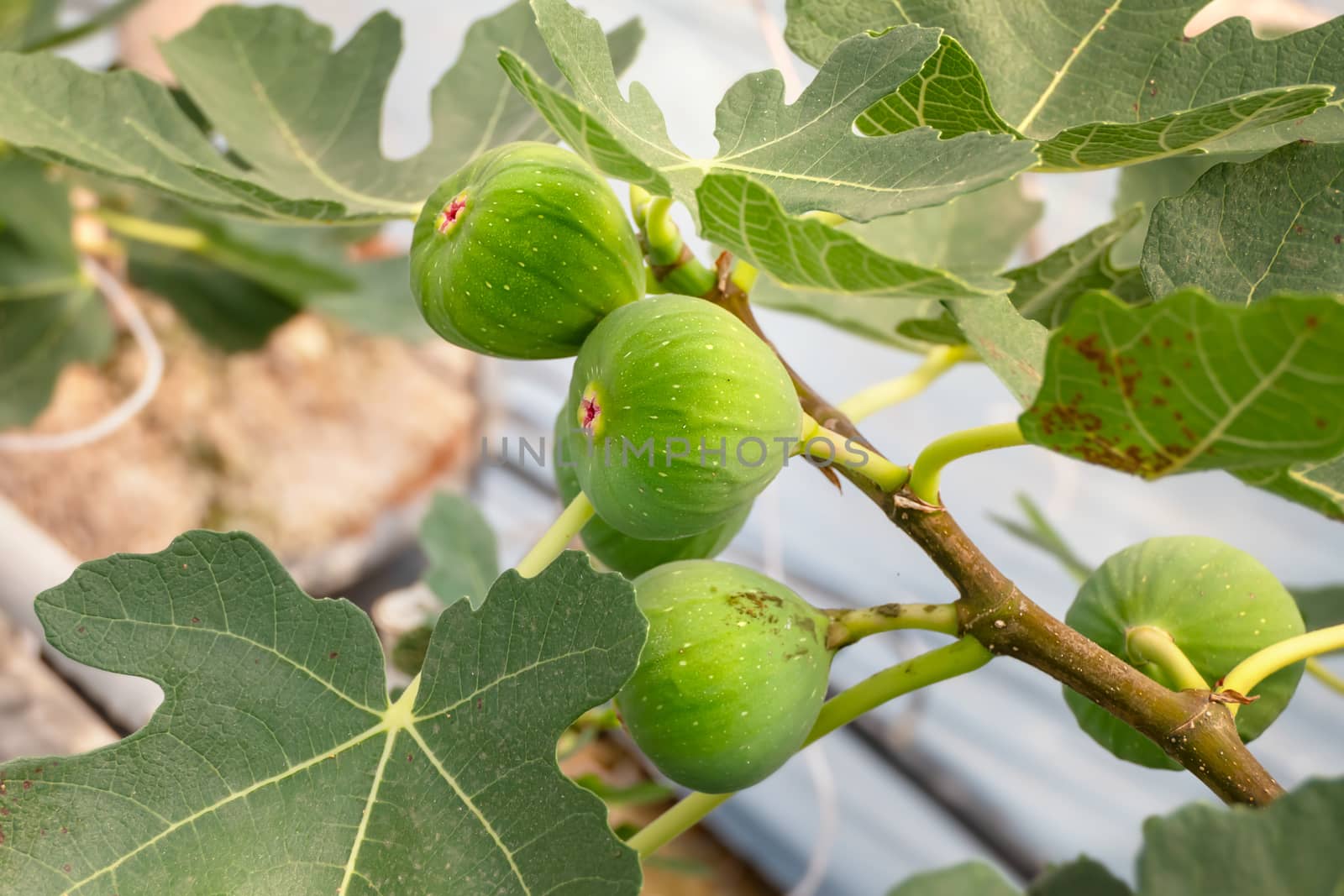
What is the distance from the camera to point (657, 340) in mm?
479

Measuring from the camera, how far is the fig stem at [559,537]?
23.3 inches

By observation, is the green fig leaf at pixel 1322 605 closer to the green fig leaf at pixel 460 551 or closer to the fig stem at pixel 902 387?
the fig stem at pixel 902 387

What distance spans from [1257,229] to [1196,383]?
0.21 metres

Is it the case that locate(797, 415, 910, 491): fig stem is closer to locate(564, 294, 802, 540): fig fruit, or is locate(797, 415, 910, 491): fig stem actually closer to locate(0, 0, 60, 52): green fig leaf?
locate(564, 294, 802, 540): fig fruit

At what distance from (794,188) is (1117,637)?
1.04ft

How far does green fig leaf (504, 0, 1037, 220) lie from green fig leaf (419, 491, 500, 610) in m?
0.62

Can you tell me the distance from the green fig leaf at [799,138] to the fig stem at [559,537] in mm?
212

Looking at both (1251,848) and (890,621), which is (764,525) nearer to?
(890,621)

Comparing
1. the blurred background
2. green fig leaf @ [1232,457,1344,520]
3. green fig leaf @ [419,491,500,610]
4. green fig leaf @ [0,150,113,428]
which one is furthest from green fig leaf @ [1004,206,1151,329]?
green fig leaf @ [0,150,113,428]

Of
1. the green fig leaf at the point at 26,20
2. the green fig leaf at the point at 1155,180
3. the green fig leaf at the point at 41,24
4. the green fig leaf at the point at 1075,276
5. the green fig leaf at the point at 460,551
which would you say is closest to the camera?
the green fig leaf at the point at 1075,276

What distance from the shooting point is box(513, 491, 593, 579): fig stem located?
1.94 ft

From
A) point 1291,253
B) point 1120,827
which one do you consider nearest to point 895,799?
point 1120,827

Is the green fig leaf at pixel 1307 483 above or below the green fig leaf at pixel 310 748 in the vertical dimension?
above

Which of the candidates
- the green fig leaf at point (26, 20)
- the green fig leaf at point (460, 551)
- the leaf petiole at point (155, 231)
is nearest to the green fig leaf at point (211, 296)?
the leaf petiole at point (155, 231)
